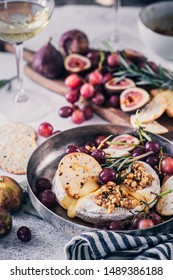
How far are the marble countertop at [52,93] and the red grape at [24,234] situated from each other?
2 centimetres

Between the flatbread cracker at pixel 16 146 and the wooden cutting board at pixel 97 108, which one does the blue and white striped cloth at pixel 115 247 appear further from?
the wooden cutting board at pixel 97 108

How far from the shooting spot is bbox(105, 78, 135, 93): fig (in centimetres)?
288

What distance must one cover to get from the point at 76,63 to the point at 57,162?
0.76m

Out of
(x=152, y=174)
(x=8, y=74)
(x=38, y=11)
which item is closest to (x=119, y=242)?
(x=152, y=174)

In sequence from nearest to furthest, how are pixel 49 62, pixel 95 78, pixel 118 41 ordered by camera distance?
1. pixel 95 78
2. pixel 49 62
3. pixel 118 41

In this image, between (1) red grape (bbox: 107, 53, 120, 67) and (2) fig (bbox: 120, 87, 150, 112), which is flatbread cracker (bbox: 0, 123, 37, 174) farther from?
(1) red grape (bbox: 107, 53, 120, 67)

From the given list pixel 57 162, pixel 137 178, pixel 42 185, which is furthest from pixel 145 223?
pixel 57 162

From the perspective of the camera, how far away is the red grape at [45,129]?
9.00 feet

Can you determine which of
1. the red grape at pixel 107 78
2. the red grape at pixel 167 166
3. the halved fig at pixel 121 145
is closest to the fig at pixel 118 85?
the red grape at pixel 107 78

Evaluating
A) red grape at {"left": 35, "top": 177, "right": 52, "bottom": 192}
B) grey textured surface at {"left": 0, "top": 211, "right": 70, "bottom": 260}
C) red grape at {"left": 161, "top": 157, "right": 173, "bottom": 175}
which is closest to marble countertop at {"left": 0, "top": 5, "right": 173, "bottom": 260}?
grey textured surface at {"left": 0, "top": 211, "right": 70, "bottom": 260}

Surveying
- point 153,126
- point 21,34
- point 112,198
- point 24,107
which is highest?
point 21,34

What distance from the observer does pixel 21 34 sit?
2.71 metres

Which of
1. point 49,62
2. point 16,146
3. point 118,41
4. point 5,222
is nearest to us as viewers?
point 5,222

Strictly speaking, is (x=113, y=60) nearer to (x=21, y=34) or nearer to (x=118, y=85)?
(x=118, y=85)
